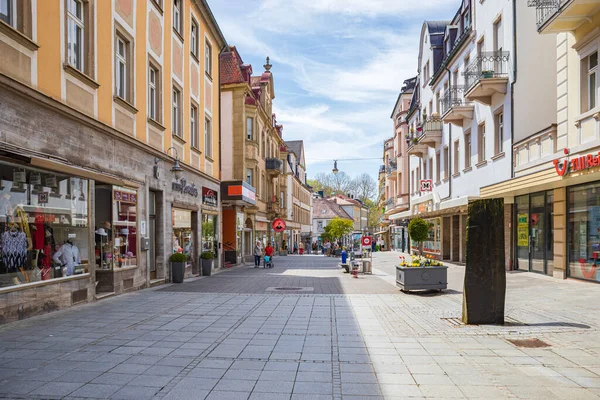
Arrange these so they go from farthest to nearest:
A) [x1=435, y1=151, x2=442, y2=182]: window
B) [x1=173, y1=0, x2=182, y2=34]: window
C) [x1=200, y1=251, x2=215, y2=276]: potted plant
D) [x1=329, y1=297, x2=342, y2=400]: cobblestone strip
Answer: [x1=435, y1=151, x2=442, y2=182]: window, [x1=200, y1=251, x2=215, y2=276]: potted plant, [x1=173, y1=0, x2=182, y2=34]: window, [x1=329, y1=297, x2=342, y2=400]: cobblestone strip

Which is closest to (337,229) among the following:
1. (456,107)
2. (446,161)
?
(446,161)

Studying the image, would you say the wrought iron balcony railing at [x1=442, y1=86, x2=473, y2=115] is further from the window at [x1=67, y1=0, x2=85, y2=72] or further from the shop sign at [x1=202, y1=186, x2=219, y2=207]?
the window at [x1=67, y1=0, x2=85, y2=72]

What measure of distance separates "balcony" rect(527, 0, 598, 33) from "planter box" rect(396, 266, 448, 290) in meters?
7.26

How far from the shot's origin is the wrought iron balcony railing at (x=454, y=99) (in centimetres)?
2208

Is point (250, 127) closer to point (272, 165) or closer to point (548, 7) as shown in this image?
point (272, 165)

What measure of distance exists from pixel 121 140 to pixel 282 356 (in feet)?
28.5

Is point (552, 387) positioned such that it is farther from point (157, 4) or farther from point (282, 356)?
point (157, 4)

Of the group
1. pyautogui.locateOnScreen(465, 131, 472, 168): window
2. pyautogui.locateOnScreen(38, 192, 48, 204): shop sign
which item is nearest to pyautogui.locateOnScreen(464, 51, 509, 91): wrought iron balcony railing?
pyautogui.locateOnScreen(465, 131, 472, 168): window

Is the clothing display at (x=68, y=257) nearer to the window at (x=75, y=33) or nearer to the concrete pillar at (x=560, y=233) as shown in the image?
the window at (x=75, y=33)

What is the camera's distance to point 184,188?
58.9 ft

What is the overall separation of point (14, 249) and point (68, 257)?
5.75 ft

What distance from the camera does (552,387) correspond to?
16.2ft

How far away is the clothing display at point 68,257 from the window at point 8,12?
4.47m

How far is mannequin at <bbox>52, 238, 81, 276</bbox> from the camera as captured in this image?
33.0ft
